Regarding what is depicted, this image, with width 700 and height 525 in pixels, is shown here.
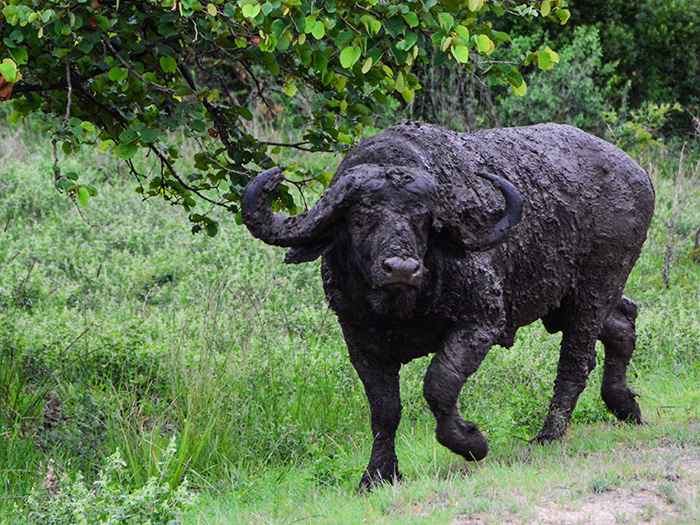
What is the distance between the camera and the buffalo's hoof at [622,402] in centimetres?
646

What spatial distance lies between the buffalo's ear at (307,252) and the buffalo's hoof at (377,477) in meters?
1.37

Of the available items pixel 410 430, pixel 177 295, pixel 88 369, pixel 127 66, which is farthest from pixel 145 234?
pixel 127 66

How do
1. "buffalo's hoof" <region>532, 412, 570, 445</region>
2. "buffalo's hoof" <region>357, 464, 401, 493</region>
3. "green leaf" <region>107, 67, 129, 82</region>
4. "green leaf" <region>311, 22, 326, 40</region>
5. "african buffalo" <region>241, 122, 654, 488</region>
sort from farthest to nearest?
"buffalo's hoof" <region>532, 412, 570, 445</region> → "buffalo's hoof" <region>357, 464, 401, 493</region> → "green leaf" <region>107, 67, 129, 82</region> → "african buffalo" <region>241, 122, 654, 488</region> → "green leaf" <region>311, 22, 326, 40</region>

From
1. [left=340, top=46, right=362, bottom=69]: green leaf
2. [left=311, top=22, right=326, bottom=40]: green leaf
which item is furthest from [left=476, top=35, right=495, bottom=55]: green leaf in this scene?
[left=311, top=22, right=326, bottom=40]: green leaf

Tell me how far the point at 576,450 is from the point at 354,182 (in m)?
2.36

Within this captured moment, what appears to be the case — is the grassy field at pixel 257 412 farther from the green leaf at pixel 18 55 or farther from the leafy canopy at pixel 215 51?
the green leaf at pixel 18 55

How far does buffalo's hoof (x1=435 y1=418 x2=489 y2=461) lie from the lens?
484 cm

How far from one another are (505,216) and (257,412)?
9.34ft

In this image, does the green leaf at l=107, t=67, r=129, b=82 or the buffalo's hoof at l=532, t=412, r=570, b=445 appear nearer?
the green leaf at l=107, t=67, r=129, b=82

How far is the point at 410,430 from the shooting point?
678cm

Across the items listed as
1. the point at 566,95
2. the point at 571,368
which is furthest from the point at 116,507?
the point at 566,95

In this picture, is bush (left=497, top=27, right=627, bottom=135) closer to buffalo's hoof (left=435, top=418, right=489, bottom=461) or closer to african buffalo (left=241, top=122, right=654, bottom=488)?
african buffalo (left=241, top=122, right=654, bottom=488)

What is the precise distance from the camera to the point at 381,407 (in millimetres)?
5285

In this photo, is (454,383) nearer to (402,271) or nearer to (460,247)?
(460,247)
